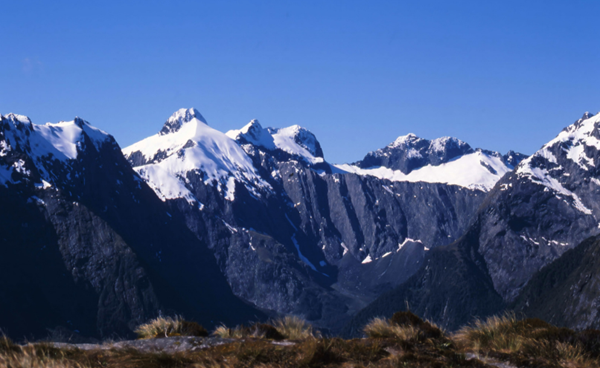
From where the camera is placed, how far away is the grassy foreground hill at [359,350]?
64.1ft

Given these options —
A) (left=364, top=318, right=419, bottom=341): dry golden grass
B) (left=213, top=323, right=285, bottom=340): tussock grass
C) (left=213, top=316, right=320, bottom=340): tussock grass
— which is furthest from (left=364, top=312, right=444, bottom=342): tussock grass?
(left=213, top=323, right=285, bottom=340): tussock grass

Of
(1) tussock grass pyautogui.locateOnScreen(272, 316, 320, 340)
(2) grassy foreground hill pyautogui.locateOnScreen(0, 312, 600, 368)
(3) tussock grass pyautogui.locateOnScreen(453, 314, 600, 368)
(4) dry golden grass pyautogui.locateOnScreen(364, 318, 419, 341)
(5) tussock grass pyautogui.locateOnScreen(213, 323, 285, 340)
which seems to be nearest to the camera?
(2) grassy foreground hill pyautogui.locateOnScreen(0, 312, 600, 368)


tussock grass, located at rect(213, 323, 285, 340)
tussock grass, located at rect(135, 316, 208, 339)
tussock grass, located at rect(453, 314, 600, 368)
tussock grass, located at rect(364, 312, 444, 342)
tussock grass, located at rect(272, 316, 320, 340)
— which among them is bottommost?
tussock grass, located at rect(453, 314, 600, 368)

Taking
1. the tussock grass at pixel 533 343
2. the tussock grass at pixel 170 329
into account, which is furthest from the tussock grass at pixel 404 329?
the tussock grass at pixel 170 329

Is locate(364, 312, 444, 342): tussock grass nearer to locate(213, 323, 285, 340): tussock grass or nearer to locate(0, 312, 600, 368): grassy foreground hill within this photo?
locate(0, 312, 600, 368): grassy foreground hill

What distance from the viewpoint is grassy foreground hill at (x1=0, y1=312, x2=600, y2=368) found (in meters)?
19.5

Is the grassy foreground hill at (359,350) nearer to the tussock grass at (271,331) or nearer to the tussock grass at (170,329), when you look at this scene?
the tussock grass at (271,331)

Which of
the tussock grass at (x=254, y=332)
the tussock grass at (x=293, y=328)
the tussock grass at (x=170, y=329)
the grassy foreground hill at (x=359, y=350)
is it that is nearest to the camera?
the grassy foreground hill at (x=359, y=350)

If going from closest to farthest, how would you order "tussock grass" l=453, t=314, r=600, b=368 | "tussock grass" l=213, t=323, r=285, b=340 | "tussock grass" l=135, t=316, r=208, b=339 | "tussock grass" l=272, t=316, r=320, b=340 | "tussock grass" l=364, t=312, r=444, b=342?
"tussock grass" l=453, t=314, r=600, b=368 < "tussock grass" l=364, t=312, r=444, b=342 < "tussock grass" l=213, t=323, r=285, b=340 < "tussock grass" l=272, t=316, r=320, b=340 < "tussock grass" l=135, t=316, r=208, b=339

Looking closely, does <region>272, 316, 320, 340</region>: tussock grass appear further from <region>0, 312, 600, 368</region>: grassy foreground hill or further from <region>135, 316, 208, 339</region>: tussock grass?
<region>135, 316, 208, 339</region>: tussock grass

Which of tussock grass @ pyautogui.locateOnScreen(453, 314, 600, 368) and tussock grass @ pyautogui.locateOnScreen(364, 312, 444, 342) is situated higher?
tussock grass @ pyautogui.locateOnScreen(364, 312, 444, 342)

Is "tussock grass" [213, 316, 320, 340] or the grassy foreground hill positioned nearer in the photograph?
the grassy foreground hill

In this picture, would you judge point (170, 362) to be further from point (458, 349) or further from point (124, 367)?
point (458, 349)

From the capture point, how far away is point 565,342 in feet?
72.4
